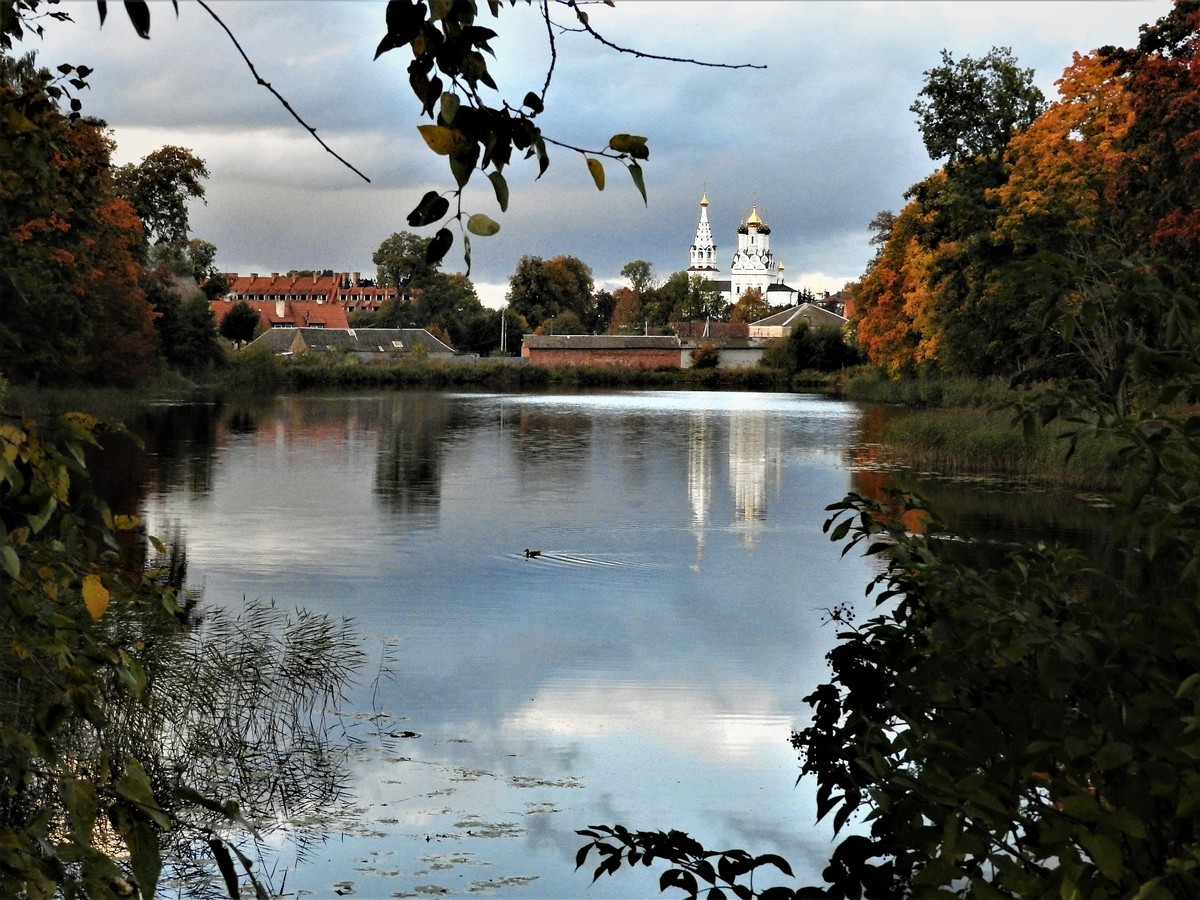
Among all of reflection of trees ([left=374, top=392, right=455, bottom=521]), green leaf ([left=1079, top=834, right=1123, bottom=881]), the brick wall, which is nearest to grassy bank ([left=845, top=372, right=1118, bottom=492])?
reflection of trees ([left=374, top=392, right=455, bottom=521])

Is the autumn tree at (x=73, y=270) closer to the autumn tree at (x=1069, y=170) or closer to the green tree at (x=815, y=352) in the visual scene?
the autumn tree at (x=1069, y=170)

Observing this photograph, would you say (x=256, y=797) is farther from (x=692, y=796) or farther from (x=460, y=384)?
(x=460, y=384)

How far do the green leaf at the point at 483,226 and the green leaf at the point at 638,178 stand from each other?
0.24 m

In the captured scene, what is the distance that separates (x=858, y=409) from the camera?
5866 centimetres

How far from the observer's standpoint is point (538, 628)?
44.1 feet

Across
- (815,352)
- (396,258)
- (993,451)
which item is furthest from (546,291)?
(993,451)

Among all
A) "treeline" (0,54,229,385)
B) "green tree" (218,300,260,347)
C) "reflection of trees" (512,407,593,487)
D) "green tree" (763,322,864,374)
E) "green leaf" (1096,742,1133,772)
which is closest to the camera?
"green leaf" (1096,742,1133,772)

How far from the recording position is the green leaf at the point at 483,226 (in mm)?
2020

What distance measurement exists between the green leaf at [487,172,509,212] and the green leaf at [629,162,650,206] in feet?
0.67

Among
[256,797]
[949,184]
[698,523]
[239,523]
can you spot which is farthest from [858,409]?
[256,797]

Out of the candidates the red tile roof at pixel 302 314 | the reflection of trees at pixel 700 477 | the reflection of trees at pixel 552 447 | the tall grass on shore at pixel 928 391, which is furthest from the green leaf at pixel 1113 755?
the red tile roof at pixel 302 314

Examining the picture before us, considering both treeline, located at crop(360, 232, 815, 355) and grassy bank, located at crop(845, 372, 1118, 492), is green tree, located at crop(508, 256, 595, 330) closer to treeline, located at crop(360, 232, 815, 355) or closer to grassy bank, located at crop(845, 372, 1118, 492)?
treeline, located at crop(360, 232, 815, 355)

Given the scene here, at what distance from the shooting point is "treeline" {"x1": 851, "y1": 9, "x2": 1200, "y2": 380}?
84.8ft

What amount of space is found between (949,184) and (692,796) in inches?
1293
